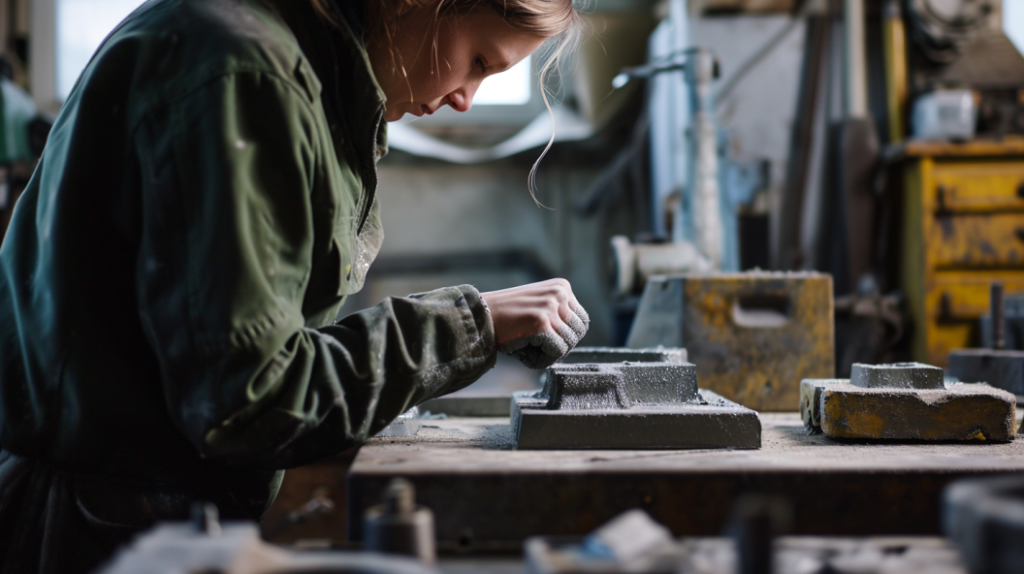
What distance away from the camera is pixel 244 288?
73cm

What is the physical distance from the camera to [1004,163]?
8.75 feet

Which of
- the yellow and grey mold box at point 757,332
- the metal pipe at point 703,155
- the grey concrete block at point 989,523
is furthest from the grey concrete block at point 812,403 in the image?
the metal pipe at point 703,155

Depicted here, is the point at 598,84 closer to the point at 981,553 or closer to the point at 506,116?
the point at 506,116

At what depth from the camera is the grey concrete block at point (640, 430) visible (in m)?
0.94

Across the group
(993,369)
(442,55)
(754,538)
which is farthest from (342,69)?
(993,369)

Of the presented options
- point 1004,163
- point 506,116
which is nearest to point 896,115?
point 1004,163

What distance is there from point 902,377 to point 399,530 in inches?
31.5

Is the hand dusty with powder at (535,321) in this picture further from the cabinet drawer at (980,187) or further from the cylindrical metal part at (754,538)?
the cabinet drawer at (980,187)

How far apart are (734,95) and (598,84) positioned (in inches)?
31.0

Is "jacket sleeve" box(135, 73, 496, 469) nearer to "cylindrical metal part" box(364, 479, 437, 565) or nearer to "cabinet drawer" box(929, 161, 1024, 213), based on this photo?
"cylindrical metal part" box(364, 479, 437, 565)

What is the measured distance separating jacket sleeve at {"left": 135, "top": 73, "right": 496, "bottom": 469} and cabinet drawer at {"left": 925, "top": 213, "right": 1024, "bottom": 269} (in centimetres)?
245

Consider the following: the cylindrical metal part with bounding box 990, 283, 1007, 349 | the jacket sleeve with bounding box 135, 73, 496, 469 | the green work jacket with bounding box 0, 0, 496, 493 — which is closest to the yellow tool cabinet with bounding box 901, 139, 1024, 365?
the cylindrical metal part with bounding box 990, 283, 1007, 349

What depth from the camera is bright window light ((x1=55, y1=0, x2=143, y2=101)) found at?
3404 mm

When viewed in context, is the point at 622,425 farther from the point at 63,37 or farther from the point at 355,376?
the point at 63,37
